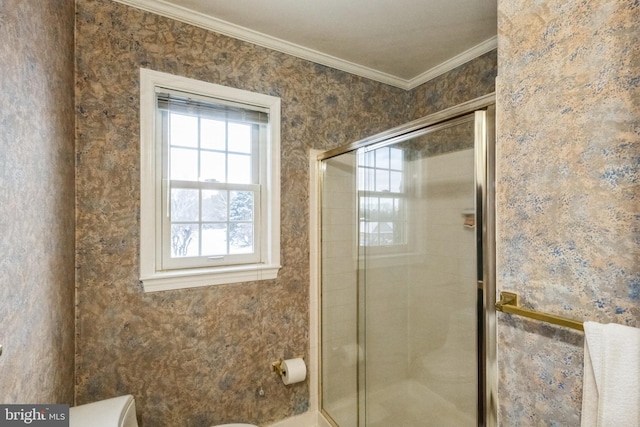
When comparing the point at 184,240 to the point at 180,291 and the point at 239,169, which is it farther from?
the point at 239,169

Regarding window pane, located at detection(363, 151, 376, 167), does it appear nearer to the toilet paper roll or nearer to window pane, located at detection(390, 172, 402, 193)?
window pane, located at detection(390, 172, 402, 193)

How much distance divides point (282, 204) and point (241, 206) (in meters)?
0.25

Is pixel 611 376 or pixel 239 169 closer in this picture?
pixel 611 376

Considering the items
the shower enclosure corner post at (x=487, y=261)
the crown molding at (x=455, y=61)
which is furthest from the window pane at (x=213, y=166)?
the crown molding at (x=455, y=61)

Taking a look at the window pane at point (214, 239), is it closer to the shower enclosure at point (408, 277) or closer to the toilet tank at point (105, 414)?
the shower enclosure at point (408, 277)

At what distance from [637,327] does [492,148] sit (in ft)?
1.89

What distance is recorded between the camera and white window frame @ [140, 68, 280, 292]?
4.94ft

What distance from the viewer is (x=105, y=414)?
1147 mm

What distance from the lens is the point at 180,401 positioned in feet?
5.23

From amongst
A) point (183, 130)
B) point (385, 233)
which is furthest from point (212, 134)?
point (385, 233)

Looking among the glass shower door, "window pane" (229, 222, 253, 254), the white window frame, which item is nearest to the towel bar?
the glass shower door

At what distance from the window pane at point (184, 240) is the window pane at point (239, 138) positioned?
53 centimetres

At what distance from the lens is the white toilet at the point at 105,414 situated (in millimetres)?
1092

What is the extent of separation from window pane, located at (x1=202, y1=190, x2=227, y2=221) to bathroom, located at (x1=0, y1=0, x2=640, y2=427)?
34cm
